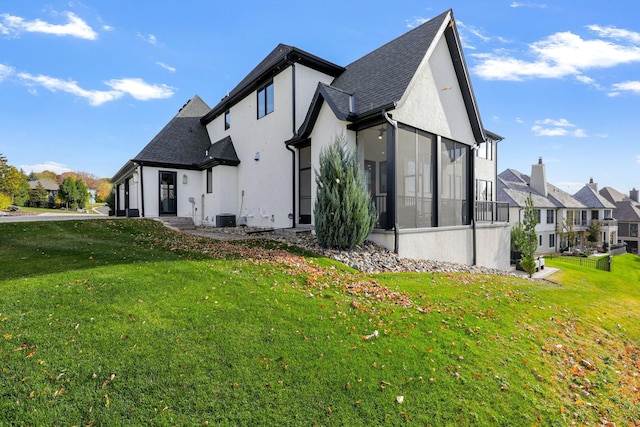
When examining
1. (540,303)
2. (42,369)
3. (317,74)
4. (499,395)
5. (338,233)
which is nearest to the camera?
(42,369)

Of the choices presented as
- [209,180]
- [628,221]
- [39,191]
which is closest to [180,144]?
[209,180]

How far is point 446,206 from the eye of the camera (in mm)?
12008

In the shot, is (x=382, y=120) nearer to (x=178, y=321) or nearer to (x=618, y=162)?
(x=178, y=321)

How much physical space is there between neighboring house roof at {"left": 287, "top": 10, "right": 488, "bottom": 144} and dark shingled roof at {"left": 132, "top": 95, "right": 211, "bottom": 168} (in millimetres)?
A: 9450

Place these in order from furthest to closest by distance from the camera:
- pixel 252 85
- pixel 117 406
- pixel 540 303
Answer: pixel 252 85, pixel 540 303, pixel 117 406

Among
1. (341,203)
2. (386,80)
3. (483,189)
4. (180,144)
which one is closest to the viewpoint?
(341,203)

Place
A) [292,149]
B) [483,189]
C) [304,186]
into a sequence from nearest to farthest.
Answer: [292,149], [304,186], [483,189]

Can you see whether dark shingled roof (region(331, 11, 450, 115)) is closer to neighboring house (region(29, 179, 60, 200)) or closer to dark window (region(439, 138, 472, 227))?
dark window (region(439, 138, 472, 227))

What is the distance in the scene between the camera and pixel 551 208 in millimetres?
32875

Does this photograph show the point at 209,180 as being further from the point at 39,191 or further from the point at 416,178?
the point at 39,191

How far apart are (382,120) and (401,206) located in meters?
3.01

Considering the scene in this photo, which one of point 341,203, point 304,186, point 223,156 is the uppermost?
point 223,156

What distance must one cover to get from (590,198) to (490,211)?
3895cm

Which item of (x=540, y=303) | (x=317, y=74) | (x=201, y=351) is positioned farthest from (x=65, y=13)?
(x=540, y=303)
